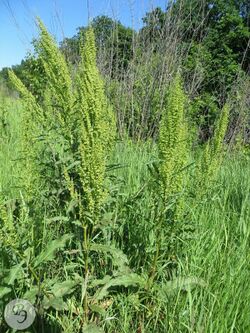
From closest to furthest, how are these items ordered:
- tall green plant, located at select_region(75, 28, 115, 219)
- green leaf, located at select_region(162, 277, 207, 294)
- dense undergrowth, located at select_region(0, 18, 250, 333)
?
tall green plant, located at select_region(75, 28, 115, 219)
dense undergrowth, located at select_region(0, 18, 250, 333)
green leaf, located at select_region(162, 277, 207, 294)

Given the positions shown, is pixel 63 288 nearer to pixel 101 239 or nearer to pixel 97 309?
pixel 97 309

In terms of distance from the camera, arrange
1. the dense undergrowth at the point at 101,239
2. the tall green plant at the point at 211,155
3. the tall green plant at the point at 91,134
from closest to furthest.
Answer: the tall green plant at the point at 91,134, the dense undergrowth at the point at 101,239, the tall green plant at the point at 211,155

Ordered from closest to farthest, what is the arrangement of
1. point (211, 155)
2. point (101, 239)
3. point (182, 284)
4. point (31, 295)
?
point (31, 295) → point (182, 284) → point (101, 239) → point (211, 155)

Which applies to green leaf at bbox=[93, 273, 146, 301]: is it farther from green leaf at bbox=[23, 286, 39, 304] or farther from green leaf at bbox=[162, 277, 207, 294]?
green leaf at bbox=[23, 286, 39, 304]

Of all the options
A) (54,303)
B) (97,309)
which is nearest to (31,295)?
(54,303)

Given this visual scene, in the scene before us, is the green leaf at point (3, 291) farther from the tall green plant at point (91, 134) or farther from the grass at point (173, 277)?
the tall green plant at point (91, 134)

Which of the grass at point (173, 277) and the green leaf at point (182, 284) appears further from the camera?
the green leaf at point (182, 284)

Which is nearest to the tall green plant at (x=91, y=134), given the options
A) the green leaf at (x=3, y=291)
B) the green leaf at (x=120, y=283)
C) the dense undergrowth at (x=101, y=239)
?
the dense undergrowth at (x=101, y=239)

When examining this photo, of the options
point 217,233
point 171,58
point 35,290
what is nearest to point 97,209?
point 35,290

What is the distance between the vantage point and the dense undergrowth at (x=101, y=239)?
1843mm

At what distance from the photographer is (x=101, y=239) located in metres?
2.22

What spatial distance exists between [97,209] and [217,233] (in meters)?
1.22

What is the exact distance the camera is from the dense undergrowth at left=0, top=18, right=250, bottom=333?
6.05 ft

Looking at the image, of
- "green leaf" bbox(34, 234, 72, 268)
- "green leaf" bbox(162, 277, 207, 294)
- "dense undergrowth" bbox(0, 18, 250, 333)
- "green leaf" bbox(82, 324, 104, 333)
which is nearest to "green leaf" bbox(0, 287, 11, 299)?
"dense undergrowth" bbox(0, 18, 250, 333)
